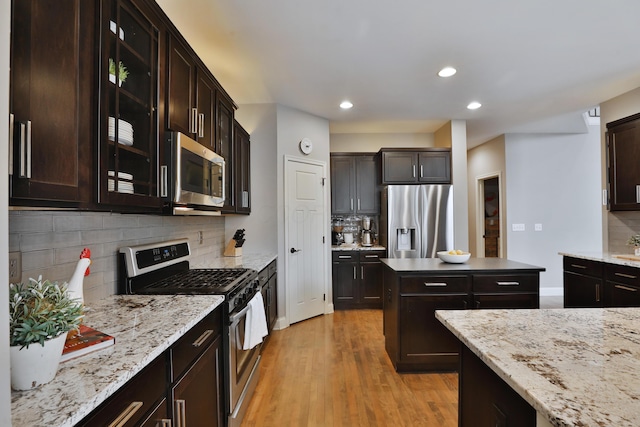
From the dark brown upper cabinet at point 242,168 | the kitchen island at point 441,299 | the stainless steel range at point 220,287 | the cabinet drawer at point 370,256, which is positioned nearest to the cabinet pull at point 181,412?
the stainless steel range at point 220,287

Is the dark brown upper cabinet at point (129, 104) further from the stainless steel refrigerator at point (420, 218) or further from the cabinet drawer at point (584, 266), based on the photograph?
the cabinet drawer at point (584, 266)

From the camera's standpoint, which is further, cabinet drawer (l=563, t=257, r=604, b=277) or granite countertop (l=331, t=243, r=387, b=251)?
granite countertop (l=331, t=243, r=387, b=251)

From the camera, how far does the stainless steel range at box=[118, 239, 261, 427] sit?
72.2 inches

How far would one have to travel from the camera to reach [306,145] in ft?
13.9

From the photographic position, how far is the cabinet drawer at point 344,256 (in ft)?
15.2

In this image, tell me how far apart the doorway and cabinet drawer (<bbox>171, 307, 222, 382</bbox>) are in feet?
17.2

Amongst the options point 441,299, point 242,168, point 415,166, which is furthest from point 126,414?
point 415,166

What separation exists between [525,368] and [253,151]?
11.9 ft

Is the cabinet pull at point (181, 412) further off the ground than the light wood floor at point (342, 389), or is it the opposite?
the cabinet pull at point (181, 412)

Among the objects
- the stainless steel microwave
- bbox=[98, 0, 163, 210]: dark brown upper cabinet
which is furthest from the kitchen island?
bbox=[98, 0, 163, 210]: dark brown upper cabinet

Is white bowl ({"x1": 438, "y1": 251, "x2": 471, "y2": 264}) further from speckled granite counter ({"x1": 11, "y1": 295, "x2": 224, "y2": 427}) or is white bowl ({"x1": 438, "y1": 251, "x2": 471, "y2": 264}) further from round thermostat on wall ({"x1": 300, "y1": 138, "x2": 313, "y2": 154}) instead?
round thermostat on wall ({"x1": 300, "y1": 138, "x2": 313, "y2": 154})

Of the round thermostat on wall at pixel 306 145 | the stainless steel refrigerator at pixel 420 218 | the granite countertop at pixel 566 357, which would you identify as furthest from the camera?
the stainless steel refrigerator at pixel 420 218

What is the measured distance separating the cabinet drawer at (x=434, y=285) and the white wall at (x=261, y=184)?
5.92 ft

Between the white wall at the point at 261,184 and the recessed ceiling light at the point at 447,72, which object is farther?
the white wall at the point at 261,184
